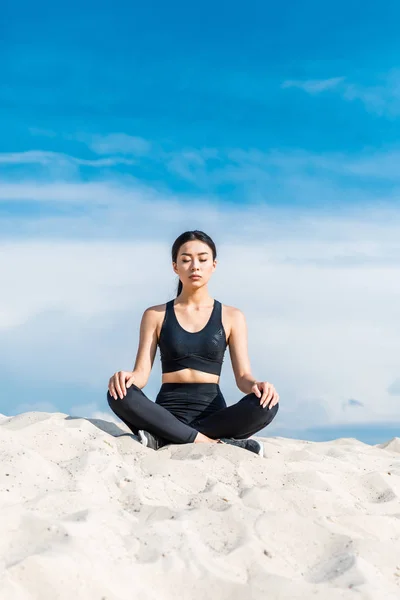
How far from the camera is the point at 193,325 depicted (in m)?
5.72

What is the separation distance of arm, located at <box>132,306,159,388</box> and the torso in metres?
0.05

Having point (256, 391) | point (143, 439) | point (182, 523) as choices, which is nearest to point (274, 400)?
point (256, 391)

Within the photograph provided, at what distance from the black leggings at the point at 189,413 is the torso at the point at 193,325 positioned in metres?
0.04

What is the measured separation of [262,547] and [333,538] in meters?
0.43

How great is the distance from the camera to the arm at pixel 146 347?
565cm

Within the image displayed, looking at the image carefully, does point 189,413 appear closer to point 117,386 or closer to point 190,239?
point 117,386

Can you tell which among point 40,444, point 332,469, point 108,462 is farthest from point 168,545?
point 332,469

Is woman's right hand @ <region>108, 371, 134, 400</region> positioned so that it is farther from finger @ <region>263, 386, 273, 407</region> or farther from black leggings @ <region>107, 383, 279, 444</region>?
finger @ <region>263, 386, 273, 407</region>

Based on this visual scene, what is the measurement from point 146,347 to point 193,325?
0.41 m

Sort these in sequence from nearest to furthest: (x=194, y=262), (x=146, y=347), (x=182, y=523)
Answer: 1. (x=182, y=523)
2. (x=194, y=262)
3. (x=146, y=347)

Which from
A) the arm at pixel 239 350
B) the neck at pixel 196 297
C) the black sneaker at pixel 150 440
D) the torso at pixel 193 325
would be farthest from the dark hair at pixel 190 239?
the black sneaker at pixel 150 440

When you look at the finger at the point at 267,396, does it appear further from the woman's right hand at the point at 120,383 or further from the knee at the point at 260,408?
the woman's right hand at the point at 120,383

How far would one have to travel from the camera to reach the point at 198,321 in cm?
574

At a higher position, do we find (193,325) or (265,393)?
(193,325)
